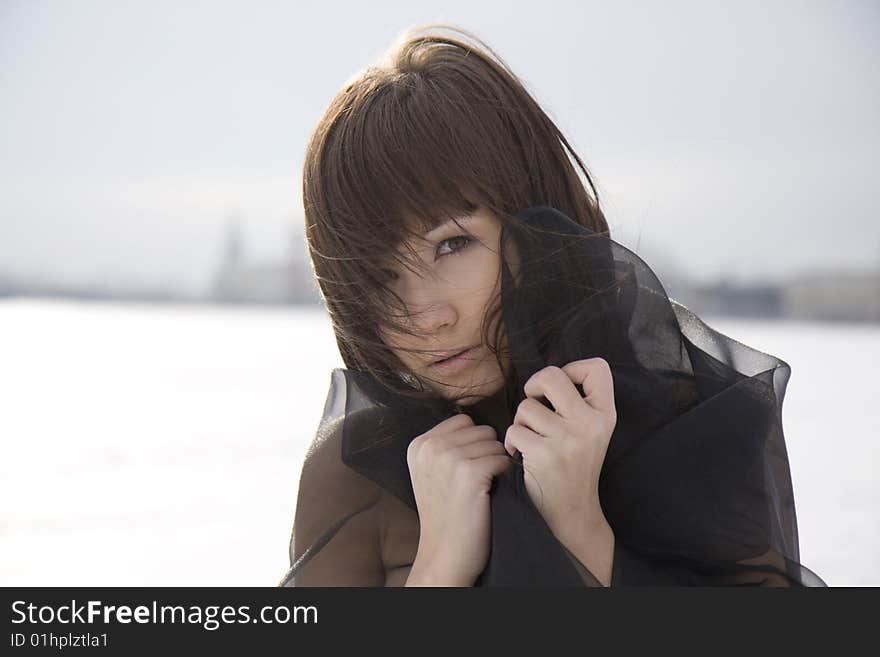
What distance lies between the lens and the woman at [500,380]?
2.75 ft

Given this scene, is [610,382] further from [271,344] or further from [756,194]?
[756,194]

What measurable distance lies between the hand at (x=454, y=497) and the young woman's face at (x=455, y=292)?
76mm

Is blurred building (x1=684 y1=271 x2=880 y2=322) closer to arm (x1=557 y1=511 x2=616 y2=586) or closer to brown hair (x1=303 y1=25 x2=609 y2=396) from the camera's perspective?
brown hair (x1=303 y1=25 x2=609 y2=396)

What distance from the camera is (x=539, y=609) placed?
2.62ft

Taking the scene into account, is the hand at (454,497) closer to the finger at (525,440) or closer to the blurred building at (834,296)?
the finger at (525,440)

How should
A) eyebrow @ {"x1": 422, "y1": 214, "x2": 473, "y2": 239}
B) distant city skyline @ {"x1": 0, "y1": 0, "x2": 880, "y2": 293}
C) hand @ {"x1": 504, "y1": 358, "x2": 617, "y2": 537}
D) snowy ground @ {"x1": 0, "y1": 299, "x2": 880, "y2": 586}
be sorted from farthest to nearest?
distant city skyline @ {"x1": 0, "y1": 0, "x2": 880, "y2": 293}, snowy ground @ {"x1": 0, "y1": 299, "x2": 880, "y2": 586}, eyebrow @ {"x1": 422, "y1": 214, "x2": 473, "y2": 239}, hand @ {"x1": 504, "y1": 358, "x2": 617, "y2": 537}

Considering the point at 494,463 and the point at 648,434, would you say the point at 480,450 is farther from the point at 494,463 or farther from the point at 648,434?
the point at 648,434

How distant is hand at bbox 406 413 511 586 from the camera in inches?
33.9

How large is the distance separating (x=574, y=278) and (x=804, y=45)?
9.41 m

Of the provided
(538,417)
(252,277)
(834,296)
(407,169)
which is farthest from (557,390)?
(252,277)

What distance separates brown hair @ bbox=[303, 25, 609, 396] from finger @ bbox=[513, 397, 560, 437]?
11 cm

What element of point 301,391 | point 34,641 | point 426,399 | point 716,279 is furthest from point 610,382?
point 716,279

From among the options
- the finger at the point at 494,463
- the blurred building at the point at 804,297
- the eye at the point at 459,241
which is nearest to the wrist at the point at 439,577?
the finger at the point at 494,463

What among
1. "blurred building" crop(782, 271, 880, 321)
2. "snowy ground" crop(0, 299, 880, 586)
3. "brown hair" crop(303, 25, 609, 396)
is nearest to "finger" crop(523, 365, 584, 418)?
"brown hair" crop(303, 25, 609, 396)
